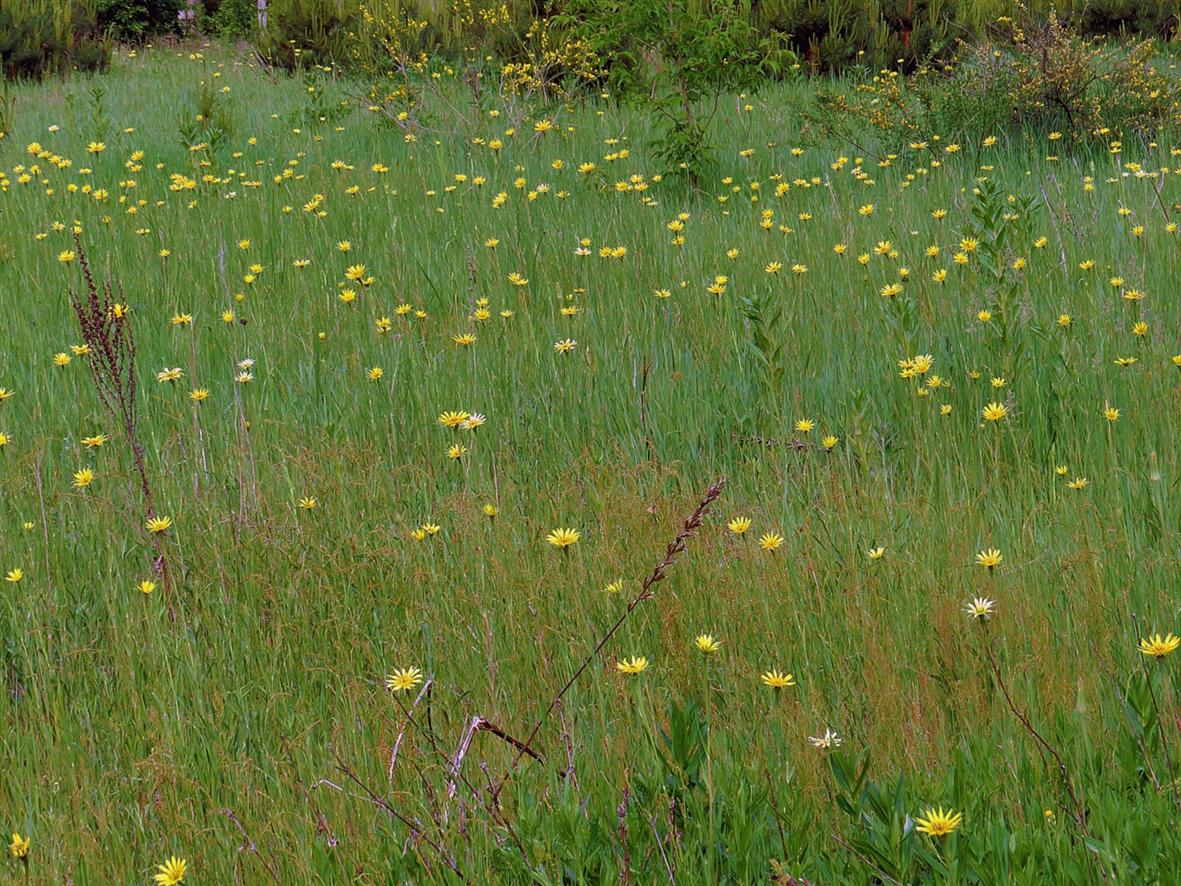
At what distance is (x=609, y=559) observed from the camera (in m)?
2.69

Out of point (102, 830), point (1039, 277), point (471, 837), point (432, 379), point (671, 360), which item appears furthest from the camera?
point (1039, 277)

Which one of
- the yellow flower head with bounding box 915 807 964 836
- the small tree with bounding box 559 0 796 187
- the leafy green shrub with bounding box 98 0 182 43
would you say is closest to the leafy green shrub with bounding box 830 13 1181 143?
the small tree with bounding box 559 0 796 187

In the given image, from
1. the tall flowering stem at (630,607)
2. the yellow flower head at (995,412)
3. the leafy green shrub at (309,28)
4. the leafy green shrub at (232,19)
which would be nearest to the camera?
the tall flowering stem at (630,607)

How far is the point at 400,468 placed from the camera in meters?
3.21

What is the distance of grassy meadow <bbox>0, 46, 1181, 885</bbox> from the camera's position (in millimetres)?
1785

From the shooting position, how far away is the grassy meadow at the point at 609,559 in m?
1.79

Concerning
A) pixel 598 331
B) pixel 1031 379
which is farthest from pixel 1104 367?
pixel 598 331

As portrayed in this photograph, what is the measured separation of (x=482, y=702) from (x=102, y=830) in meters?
0.74

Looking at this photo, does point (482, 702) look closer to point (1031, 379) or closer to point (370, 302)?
point (1031, 379)

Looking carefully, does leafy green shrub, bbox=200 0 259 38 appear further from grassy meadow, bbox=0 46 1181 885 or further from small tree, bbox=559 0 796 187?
grassy meadow, bbox=0 46 1181 885

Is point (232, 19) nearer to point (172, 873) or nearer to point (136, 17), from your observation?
point (136, 17)

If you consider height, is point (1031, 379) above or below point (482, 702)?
above

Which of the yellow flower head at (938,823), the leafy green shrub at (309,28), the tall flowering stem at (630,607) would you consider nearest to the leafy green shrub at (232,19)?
the leafy green shrub at (309,28)

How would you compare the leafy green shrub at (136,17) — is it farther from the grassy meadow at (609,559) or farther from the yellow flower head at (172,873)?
the yellow flower head at (172,873)
